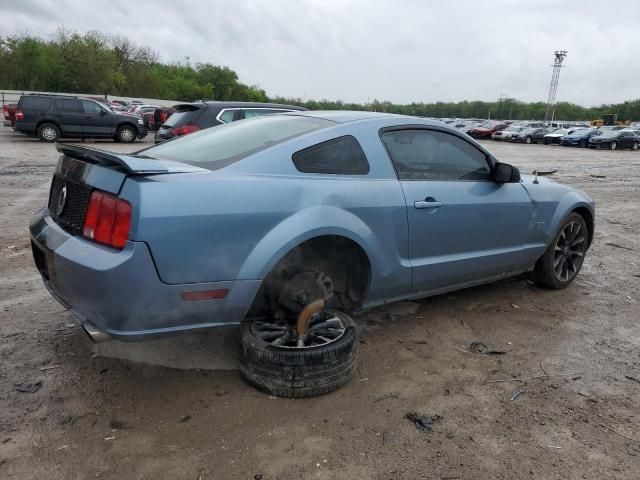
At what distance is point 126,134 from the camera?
774 inches

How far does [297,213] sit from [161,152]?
4.07 ft

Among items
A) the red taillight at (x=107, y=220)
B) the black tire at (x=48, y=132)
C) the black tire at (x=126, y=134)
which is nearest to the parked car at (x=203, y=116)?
the red taillight at (x=107, y=220)

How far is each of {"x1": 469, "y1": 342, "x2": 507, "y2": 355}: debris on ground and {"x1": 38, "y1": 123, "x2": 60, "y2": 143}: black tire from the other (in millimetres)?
18550

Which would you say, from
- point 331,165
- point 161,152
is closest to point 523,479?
point 331,165

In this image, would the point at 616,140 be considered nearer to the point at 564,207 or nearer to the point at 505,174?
the point at 564,207

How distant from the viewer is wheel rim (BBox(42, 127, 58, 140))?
1844cm

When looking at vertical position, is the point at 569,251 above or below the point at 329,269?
below

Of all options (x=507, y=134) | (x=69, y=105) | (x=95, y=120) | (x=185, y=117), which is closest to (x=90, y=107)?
(x=95, y=120)

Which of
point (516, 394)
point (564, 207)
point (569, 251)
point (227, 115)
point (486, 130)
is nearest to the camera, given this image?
point (516, 394)

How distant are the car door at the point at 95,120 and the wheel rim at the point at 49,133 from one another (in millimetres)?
991

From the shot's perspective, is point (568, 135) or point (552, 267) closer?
point (552, 267)

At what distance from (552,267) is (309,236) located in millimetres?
2809

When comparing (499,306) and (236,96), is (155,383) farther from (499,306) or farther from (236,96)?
(236,96)

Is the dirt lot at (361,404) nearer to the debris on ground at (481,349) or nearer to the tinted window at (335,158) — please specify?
the debris on ground at (481,349)
